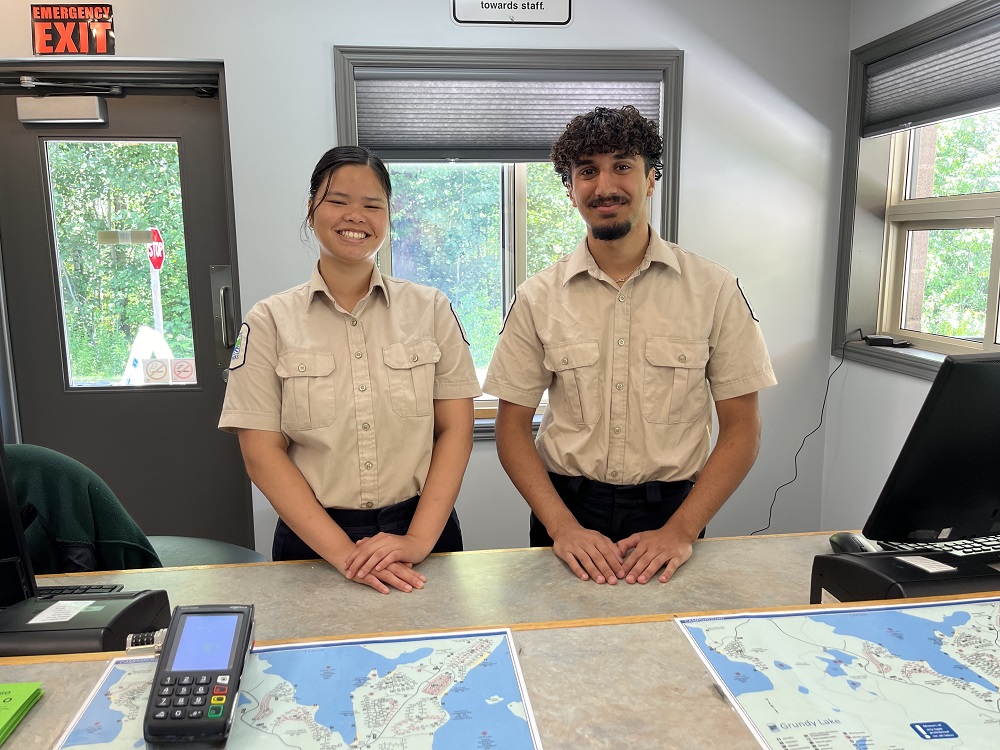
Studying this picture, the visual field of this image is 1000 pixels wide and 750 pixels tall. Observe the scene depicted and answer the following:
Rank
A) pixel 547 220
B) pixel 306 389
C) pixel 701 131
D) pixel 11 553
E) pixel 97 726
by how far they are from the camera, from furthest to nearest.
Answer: pixel 547 220
pixel 701 131
pixel 306 389
pixel 11 553
pixel 97 726

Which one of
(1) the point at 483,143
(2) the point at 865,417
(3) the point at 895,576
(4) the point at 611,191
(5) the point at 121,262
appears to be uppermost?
(1) the point at 483,143

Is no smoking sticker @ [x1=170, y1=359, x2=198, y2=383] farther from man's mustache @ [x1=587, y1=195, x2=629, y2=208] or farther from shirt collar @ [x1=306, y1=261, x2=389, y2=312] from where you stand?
man's mustache @ [x1=587, y1=195, x2=629, y2=208]

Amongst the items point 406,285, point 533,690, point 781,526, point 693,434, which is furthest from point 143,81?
point 781,526

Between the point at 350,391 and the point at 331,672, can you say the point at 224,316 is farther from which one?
the point at 331,672

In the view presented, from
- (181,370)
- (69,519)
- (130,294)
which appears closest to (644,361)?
(69,519)

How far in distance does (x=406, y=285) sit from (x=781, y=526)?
2.34m

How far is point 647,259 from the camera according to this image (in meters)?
1.64

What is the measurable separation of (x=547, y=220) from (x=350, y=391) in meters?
1.85

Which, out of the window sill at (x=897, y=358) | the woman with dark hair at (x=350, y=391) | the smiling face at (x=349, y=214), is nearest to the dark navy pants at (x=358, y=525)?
the woman with dark hair at (x=350, y=391)

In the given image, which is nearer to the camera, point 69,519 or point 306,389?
point 306,389

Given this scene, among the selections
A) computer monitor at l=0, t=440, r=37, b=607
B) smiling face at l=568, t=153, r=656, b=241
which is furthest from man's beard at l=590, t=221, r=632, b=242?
computer monitor at l=0, t=440, r=37, b=607

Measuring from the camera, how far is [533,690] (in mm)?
859

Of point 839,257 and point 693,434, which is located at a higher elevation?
point 839,257

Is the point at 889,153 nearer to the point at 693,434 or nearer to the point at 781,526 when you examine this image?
the point at 781,526
